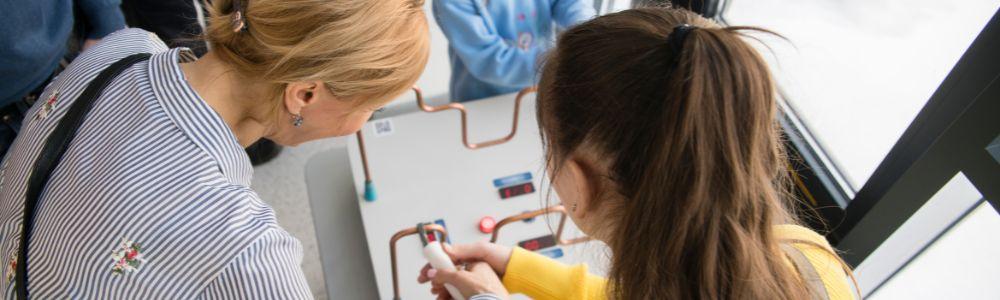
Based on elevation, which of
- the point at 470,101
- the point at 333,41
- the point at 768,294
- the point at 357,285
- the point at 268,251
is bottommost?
the point at 357,285

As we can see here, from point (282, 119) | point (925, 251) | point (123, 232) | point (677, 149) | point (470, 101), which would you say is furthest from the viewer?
point (470, 101)

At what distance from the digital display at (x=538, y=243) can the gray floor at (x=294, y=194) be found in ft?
3.00

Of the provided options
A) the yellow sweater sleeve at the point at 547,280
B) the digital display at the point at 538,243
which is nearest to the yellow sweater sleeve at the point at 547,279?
the yellow sweater sleeve at the point at 547,280

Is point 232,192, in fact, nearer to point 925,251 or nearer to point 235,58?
point 235,58

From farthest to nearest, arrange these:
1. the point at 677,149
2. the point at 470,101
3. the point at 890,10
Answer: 1. the point at 470,101
2. the point at 890,10
3. the point at 677,149

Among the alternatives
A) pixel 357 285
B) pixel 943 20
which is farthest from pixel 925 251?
pixel 357 285

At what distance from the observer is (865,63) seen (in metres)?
1.47

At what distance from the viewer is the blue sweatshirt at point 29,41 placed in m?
1.17

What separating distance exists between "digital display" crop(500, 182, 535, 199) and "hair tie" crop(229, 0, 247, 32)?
67 cm

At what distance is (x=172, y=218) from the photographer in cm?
75

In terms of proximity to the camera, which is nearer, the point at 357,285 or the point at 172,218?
the point at 172,218

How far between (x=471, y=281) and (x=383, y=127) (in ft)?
2.08

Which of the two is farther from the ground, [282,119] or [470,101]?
[282,119]

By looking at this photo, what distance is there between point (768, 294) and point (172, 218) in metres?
0.66
